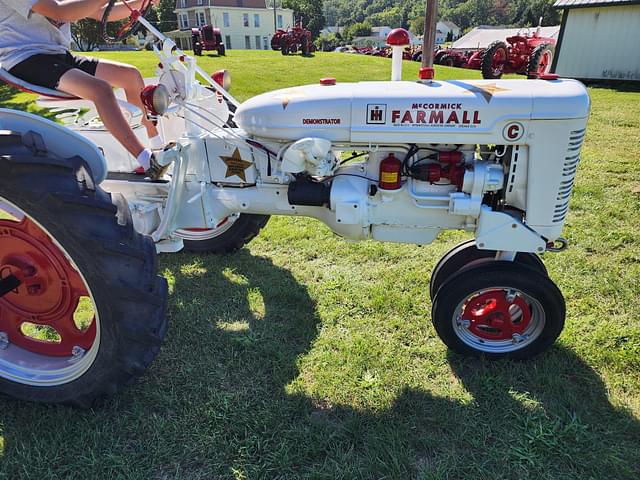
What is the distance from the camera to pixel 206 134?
8.63ft

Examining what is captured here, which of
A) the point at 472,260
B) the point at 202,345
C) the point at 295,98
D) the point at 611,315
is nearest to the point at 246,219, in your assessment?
the point at 202,345

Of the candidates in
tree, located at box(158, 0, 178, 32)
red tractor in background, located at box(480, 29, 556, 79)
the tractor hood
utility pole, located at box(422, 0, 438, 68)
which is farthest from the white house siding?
the tractor hood

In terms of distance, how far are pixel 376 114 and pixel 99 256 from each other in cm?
131

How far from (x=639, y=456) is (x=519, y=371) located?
1.91ft

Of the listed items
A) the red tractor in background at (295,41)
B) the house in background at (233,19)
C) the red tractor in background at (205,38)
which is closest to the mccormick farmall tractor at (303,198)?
the red tractor in background at (205,38)

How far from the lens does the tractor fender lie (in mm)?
2006

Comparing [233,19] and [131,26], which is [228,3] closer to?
[233,19]

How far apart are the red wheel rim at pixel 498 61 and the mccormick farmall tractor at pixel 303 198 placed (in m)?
12.0

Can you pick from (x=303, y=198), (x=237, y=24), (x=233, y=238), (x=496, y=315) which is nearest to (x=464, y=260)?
(x=496, y=315)

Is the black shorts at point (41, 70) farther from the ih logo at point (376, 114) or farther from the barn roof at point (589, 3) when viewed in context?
the barn roof at point (589, 3)

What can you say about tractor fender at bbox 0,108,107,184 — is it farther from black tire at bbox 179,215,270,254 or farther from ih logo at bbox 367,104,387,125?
black tire at bbox 179,215,270,254

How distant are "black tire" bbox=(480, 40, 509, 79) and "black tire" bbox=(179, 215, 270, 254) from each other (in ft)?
35.3

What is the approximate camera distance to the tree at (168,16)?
182ft

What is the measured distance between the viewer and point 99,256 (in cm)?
192
